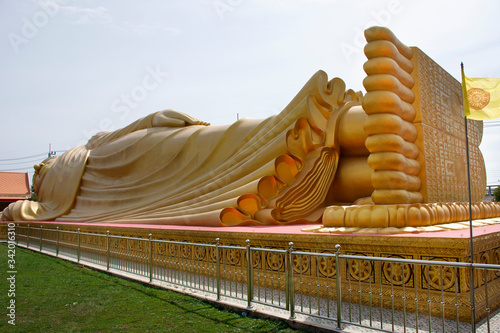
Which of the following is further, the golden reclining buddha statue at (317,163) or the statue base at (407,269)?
the golden reclining buddha statue at (317,163)

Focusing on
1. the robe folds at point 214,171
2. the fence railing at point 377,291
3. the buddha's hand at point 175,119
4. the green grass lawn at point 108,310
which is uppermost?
the buddha's hand at point 175,119

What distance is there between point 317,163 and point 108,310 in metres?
3.83

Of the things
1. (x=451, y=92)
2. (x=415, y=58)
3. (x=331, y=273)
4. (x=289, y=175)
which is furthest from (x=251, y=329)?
(x=451, y=92)

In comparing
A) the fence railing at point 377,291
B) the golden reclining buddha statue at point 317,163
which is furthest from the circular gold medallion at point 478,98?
the golden reclining buddha statue at point 317,163

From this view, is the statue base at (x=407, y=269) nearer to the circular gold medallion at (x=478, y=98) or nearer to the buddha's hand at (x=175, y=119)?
the circular gold medallion at (x=478, y=98)

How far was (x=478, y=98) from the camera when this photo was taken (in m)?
3.12

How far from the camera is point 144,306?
407 cm

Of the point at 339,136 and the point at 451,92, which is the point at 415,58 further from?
the point at 339,136

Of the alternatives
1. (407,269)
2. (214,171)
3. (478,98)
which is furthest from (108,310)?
(214,171)

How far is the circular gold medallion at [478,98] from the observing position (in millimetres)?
3096

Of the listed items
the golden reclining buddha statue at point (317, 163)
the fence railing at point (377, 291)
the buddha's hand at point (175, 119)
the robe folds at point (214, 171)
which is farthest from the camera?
the buddha's hand at point (175, 119)

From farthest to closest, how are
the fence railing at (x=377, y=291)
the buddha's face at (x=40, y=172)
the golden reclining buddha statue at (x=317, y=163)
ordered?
the buddha's face at (x=40, y=172)
the golden reclining buddha statue at (x=317, y=163)
the fence railing at (x=377, y=291)

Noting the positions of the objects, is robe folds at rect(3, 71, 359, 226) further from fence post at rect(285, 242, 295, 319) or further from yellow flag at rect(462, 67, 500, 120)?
yellow flag at rect(462, 67, 500, 120)

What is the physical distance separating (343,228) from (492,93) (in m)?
2.07
